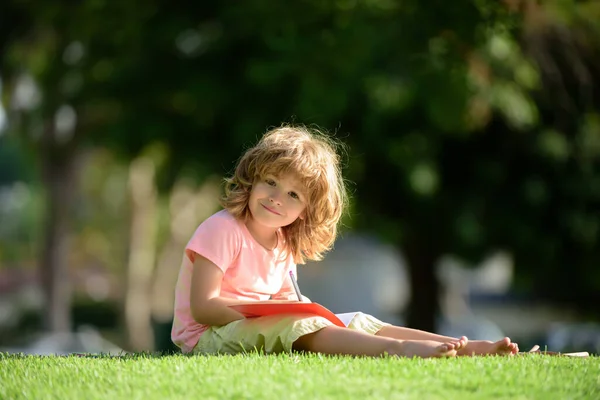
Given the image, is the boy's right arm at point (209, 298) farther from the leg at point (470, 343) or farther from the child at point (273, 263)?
the leg at point (470, 343)

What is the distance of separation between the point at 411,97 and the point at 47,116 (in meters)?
7.81

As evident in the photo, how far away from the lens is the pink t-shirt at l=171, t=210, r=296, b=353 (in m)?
5.57

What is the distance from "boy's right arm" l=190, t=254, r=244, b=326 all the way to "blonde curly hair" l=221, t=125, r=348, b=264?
0.41m

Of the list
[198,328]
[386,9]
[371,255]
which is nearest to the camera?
[198,328]

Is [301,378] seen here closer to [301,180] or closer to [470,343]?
[470,343]

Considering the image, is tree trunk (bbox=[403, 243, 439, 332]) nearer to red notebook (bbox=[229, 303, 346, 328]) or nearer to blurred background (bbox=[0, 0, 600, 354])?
blurred background (bbox=[0, 0, 600, 354])

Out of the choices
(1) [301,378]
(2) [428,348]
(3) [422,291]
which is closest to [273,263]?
(2) [428,348]

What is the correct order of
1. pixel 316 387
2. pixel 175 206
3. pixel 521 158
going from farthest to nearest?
pixel 175 206 < pixel 521 158 < pixel 316 387

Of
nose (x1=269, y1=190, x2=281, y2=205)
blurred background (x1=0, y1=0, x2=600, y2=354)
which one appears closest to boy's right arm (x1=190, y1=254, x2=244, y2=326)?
nose (x1=269, y1=190, x2=281, y2=205)

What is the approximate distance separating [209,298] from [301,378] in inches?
47.5

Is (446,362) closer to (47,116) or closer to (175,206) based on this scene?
(47,116)

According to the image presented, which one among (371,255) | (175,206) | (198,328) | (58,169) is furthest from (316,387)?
(371,255)

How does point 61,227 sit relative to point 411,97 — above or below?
below

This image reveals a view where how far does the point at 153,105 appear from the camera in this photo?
1499 cm
